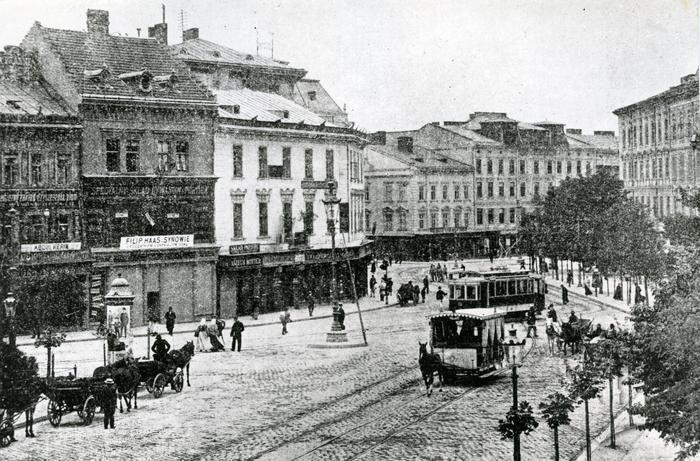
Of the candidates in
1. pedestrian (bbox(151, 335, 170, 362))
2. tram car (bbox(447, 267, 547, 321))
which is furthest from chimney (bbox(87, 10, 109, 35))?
pedestrian (bbox(151, 335, 170, 362))

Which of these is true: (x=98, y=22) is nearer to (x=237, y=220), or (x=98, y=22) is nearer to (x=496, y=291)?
(x=237, y=220)

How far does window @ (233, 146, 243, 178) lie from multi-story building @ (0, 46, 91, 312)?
830cm

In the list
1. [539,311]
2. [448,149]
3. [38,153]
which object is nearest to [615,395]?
[539,311]

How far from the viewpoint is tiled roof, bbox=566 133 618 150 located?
79625 millimetres

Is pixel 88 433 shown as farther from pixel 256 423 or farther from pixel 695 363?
pixel 695 363

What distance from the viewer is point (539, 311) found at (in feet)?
133

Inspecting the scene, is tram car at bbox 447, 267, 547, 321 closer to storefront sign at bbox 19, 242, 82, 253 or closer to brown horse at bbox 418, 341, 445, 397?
brown horse at bbox 418, 341, 445, 397

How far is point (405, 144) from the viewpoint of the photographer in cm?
7362

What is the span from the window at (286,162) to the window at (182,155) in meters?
6.33

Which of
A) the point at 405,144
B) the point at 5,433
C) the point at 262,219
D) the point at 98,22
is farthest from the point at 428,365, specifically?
the point at 405,144

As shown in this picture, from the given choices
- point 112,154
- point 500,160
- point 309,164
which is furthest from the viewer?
point 500,160

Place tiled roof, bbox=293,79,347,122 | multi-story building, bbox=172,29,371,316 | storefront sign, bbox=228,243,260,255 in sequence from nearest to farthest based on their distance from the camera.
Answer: storefront sign, bbox=228,243,260,255
multi-story building, bbox=172,29,371,316
tiled roof, bbox=293,79,347,122

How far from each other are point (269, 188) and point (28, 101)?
12602 millimetres

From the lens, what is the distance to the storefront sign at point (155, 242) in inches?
1420
